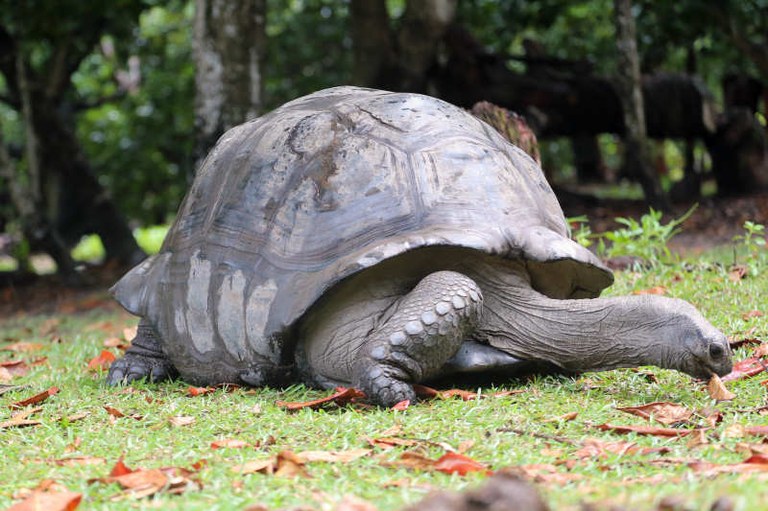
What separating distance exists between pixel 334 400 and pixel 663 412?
1023 millimetres

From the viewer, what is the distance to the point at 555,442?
260cm

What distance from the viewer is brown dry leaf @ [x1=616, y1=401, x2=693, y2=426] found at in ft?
9.07

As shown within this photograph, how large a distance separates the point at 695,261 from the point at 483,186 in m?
2.83

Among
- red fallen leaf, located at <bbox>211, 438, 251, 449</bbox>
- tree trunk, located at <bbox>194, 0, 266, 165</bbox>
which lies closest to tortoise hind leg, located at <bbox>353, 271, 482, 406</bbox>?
red fallen leaf, located at <bbox>211, 438, 251, 449</bbox>

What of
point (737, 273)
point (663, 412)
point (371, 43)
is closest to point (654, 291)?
point (737, 273)

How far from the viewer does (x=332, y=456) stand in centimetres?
248

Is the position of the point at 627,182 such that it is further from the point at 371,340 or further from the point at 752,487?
the point at 752,487

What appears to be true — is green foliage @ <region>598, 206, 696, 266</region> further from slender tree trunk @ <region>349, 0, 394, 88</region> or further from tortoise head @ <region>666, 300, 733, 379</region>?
slender tree trunk @ <region>349, 0, 394, 88</region>

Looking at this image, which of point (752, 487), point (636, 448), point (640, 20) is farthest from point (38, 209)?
point (752, 487)

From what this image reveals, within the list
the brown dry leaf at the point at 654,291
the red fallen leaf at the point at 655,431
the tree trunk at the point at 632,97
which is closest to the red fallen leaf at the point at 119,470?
the red fallen leaf at the point at 655,431

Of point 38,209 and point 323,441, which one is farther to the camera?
point 38,209

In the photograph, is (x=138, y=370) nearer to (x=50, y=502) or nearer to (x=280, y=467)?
(x=280, y=467)

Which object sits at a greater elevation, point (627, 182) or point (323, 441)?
point (323, 441)

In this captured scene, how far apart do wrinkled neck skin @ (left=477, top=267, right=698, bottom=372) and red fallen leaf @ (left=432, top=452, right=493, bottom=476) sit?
963 millimetres
